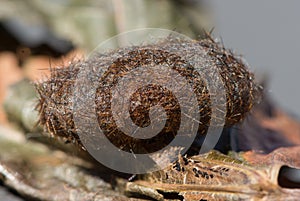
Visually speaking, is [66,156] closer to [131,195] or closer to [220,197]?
[131,195]

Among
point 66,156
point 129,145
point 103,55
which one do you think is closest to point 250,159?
point 129,145

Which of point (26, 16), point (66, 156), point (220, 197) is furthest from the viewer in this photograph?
point (26, 16)

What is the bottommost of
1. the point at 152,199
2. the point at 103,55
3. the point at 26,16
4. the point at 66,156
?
the point at 152,199

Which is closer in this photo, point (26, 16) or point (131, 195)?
point (131, 195)

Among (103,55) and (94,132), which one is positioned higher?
(103,55)

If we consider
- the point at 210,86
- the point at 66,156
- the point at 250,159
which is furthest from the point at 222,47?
the point at 66,156

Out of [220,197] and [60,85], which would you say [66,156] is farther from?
[220,197]

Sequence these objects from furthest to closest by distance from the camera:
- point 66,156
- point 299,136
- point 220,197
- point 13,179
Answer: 1. point 299,136
2. point 66,156
3. point 13,179
4. point 220,197
